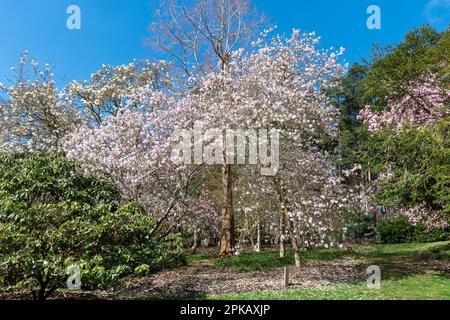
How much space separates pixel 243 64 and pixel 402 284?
344 inches

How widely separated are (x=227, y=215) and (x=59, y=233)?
9.24 m

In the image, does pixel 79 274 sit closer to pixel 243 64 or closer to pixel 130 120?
pixel 130 120

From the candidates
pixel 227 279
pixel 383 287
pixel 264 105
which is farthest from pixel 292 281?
pixel 264 105

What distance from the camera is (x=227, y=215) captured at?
48.4ft

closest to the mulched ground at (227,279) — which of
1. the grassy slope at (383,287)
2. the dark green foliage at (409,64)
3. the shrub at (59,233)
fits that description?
the grassy slope at (383,287)

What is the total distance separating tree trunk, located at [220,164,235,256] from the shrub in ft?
21.3

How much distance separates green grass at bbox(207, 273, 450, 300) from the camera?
729 cm

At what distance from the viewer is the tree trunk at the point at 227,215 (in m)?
14.3

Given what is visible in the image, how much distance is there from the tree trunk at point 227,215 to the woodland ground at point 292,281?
2.05 meters

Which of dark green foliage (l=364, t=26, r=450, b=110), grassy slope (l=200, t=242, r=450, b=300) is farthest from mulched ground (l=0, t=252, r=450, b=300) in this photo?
dark green foliage (l=364, t=26, r=450, b=110)

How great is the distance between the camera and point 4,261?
5680 mm

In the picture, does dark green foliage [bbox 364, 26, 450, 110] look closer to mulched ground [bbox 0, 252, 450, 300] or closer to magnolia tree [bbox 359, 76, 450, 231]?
magnolia tree [bbox 359, 76, 450, 231]

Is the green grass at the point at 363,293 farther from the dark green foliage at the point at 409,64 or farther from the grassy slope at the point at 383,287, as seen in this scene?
Result: the dark green foliage at the point at 409,64
